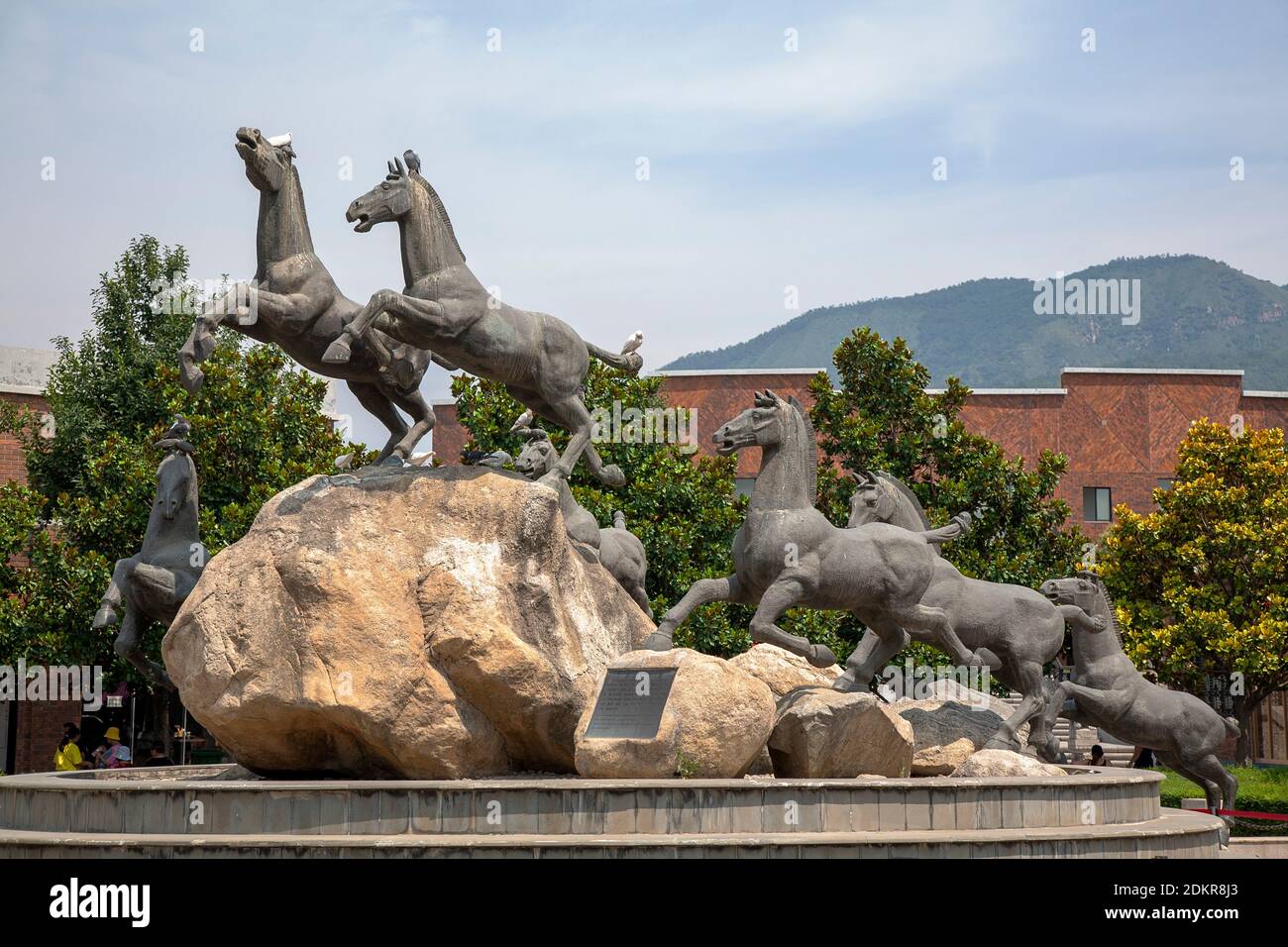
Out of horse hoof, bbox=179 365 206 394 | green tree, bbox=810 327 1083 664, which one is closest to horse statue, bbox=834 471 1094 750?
horse hoof, bbox=179 365 206 394

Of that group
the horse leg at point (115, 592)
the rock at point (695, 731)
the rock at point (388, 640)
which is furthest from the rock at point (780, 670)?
the horse leg at point (115, 592)

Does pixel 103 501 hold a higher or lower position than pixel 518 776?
higher

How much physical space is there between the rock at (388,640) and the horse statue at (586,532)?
1.61 metres

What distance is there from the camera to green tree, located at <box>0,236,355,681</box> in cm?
2622

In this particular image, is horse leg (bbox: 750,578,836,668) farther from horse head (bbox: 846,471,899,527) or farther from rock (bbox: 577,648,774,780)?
horse head (bbox: 846,471,899,527)

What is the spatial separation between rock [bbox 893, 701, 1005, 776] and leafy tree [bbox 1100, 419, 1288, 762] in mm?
17994

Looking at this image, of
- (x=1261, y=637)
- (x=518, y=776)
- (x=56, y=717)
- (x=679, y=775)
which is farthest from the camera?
(x=56, y=717)

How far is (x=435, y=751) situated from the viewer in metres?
11.4

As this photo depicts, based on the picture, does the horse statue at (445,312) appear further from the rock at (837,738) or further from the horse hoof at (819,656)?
the rock at (837,738)
